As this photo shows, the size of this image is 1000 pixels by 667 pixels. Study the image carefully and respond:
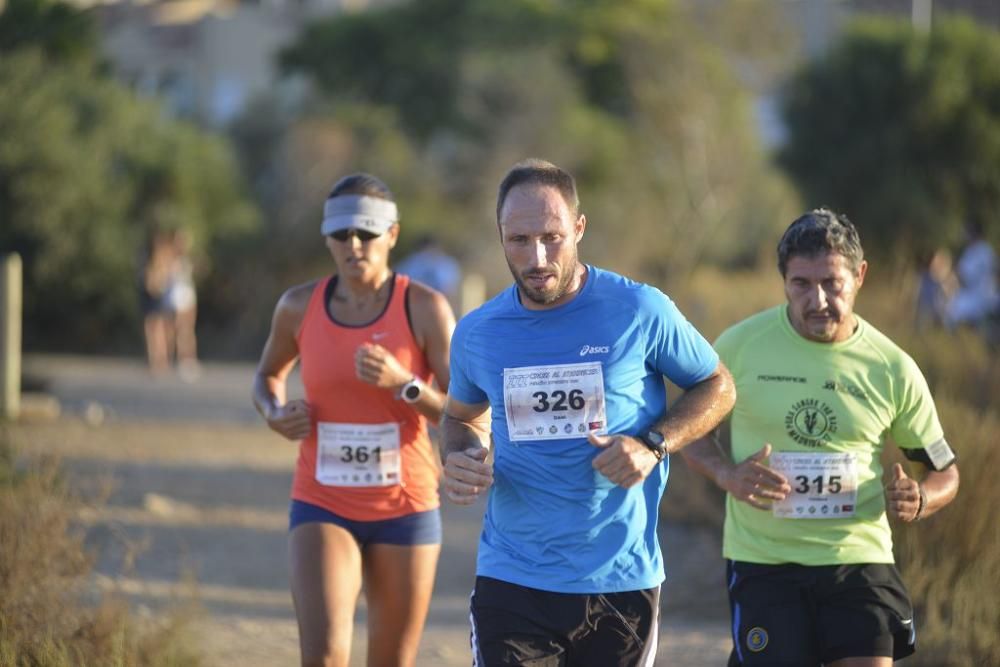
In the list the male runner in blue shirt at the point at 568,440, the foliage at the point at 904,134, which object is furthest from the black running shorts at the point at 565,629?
the foliage at the point at 904,134

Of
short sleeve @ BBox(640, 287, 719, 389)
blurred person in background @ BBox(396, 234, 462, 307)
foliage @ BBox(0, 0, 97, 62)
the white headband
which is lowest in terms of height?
short sleeve @ BBox(640, 287, 719, 389)

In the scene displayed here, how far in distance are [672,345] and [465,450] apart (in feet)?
2.25

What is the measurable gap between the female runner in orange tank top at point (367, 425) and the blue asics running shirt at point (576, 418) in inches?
42.0

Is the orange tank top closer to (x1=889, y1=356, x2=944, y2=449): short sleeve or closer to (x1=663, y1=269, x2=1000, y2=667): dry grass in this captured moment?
(x1=889, y1=356, x2=944, y2=449): short sleeve

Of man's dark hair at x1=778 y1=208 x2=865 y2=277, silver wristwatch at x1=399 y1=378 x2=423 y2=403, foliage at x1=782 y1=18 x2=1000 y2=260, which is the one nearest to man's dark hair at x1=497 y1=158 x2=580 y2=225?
man's dark hair at x1=778 y1=208 x2=865 y2=277

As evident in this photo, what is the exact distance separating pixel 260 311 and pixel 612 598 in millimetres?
21195

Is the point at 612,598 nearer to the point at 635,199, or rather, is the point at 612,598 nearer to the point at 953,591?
the point at 953,591

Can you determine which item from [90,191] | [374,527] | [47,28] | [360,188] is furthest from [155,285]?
[374,527]

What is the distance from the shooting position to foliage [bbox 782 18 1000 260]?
79.6ft

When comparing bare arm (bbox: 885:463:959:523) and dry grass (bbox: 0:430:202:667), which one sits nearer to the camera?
bare arm (bbox: 885:463:959:523)

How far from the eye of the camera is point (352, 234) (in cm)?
586

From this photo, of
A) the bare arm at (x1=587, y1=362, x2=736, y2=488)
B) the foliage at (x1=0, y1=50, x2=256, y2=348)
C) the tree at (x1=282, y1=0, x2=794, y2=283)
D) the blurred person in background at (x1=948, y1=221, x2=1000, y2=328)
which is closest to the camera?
the bare arm at (x1=587, y1=362, x2=736, y2=488)

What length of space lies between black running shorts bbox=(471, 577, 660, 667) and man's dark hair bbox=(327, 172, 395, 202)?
2026 mm

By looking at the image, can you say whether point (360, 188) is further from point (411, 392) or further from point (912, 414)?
point (912, 414)
